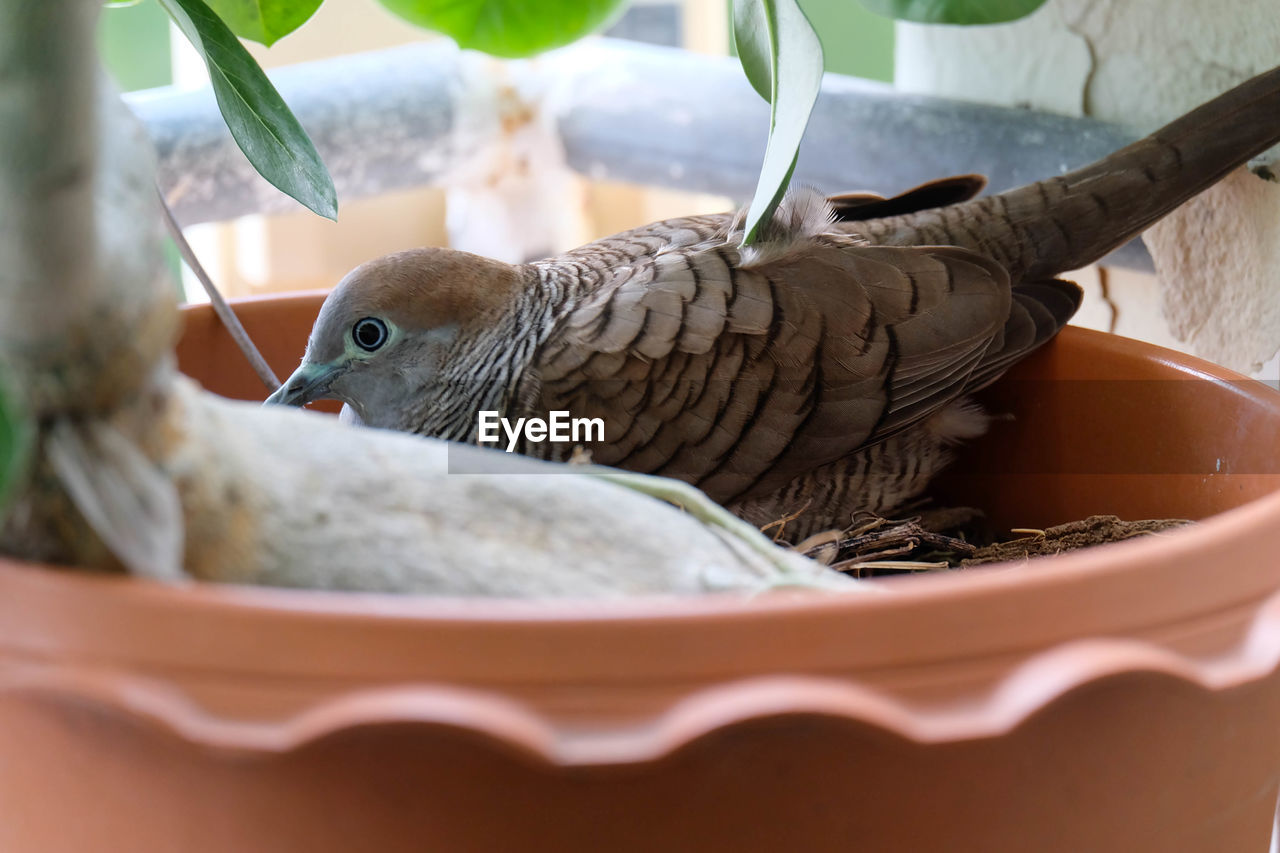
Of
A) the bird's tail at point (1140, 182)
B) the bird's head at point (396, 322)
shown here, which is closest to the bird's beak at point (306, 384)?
the bird's head at point (396, 322)

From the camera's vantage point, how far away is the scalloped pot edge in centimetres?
39

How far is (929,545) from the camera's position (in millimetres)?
876

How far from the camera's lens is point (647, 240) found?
0.96 m

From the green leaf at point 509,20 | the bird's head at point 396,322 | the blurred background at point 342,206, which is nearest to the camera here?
the bird's head at point 396,322

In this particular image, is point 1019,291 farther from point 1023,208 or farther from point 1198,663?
point 1198,663

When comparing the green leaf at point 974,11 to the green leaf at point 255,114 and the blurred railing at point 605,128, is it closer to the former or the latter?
the blurred railing at point 605,128

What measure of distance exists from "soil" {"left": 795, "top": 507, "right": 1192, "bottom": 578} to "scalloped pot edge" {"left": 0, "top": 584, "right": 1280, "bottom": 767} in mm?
348

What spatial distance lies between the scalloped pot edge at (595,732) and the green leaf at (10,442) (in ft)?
0.26

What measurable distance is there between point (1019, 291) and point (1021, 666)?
1.89 ft

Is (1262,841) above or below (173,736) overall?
below

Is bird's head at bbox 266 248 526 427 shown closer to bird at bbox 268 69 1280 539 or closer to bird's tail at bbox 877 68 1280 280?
bird at bbox 268 69 1280 539

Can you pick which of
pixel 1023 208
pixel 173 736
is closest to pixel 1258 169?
pixel 1023 208

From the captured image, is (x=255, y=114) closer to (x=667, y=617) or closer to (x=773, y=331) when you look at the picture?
(x=773, y=331)

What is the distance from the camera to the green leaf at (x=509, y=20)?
0.97 metres
